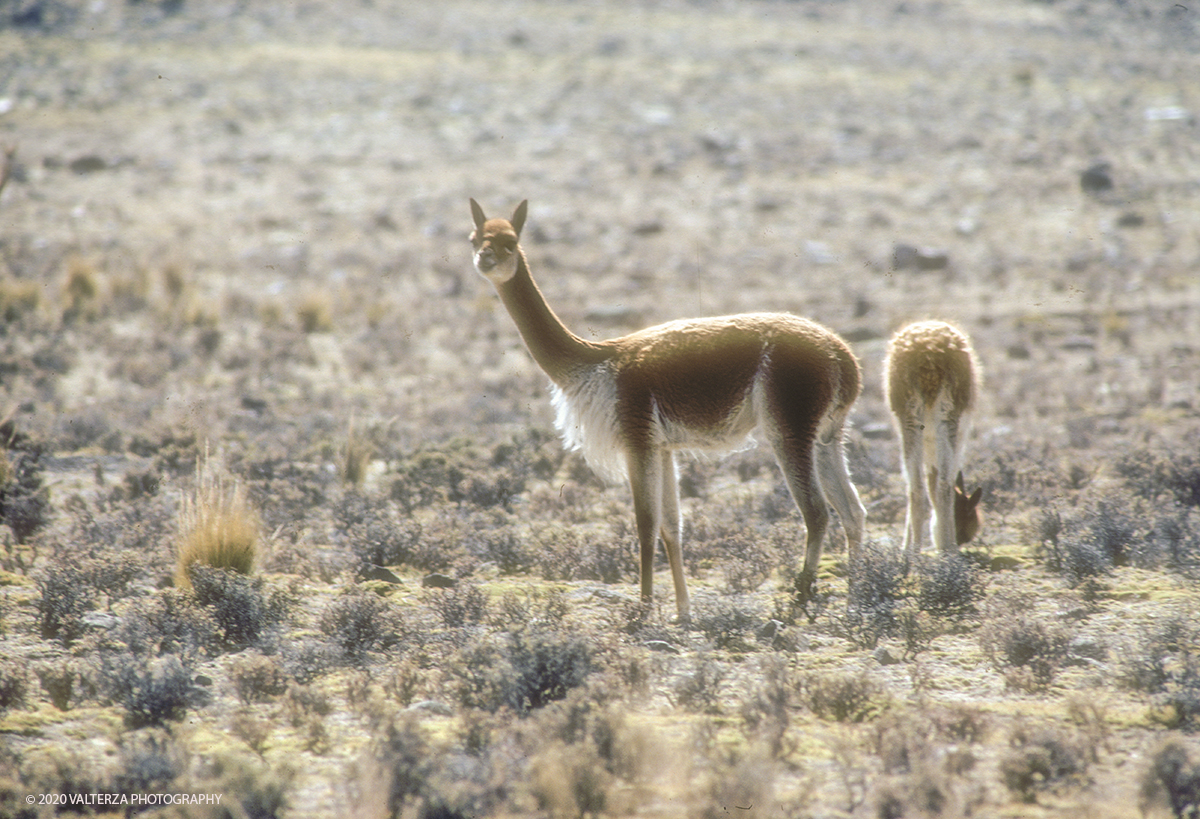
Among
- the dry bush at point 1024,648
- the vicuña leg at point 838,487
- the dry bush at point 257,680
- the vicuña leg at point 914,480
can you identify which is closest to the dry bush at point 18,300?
the dry bush at point 257,680

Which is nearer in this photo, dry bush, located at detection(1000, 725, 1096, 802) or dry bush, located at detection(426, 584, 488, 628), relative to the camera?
dry bush, located at detection(1000, 725, 1096, 802)

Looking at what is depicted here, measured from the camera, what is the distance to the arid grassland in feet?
14.5

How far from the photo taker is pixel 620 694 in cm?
501

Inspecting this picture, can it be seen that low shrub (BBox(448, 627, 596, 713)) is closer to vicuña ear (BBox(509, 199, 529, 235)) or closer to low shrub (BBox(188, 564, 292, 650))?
low shrub (BBox(188, 564, 292, 650))

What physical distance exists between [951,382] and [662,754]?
3573 millimetres

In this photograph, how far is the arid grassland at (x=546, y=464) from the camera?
14.5ft

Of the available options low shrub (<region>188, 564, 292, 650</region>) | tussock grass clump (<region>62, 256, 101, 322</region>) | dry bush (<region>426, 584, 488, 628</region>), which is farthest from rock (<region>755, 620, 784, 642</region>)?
tussock grass clump (<region>62, 256, 101, 322</region>)

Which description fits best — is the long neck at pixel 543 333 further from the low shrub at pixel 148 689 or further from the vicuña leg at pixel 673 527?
the low shrub at pixel 148 689

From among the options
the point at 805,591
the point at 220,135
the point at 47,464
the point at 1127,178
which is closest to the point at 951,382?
the point at 805,591

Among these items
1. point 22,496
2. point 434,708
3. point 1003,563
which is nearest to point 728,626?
point 434,708

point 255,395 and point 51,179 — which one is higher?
point 51,179

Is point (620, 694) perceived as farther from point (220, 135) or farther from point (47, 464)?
point (220, 135)

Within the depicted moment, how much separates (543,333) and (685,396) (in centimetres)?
100

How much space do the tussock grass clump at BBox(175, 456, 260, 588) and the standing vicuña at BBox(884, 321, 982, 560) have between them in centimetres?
435
